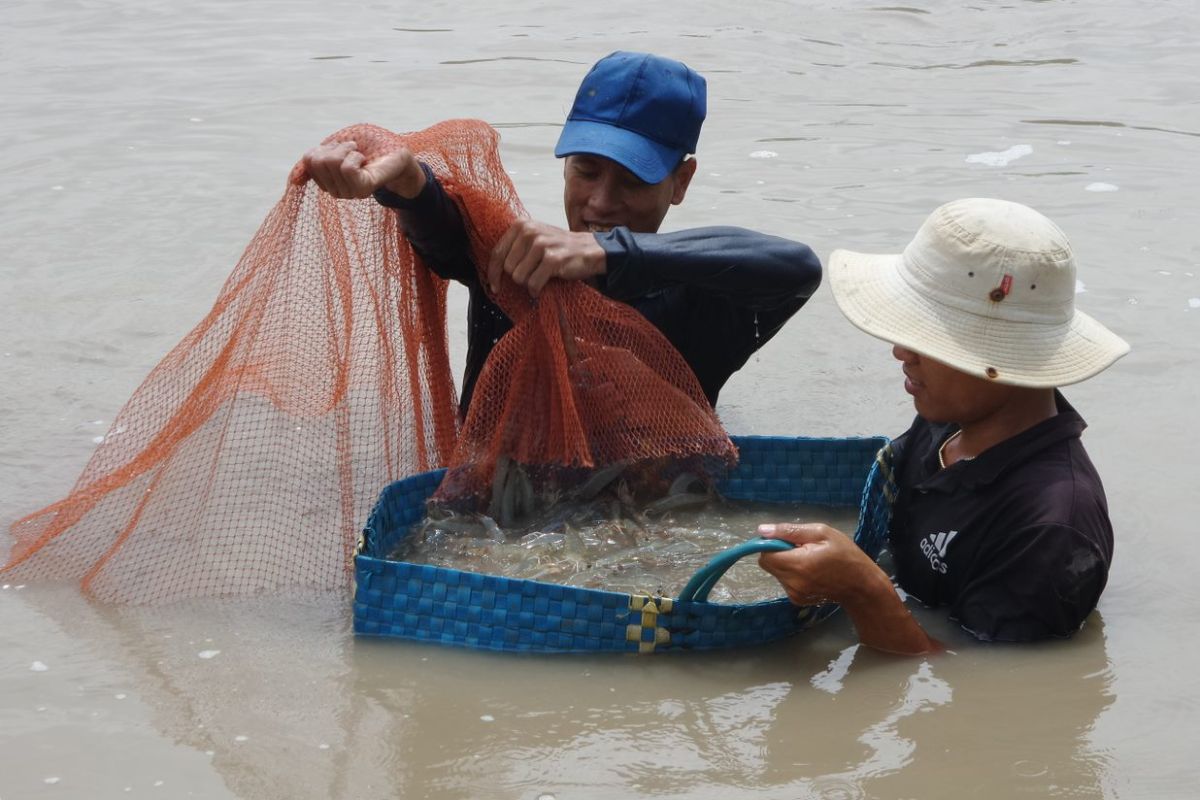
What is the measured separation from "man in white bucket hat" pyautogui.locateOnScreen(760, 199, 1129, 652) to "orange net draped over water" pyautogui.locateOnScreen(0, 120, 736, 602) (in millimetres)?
623

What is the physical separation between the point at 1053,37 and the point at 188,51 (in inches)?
253

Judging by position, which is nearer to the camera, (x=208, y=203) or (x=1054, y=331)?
(x=1054, y=331)

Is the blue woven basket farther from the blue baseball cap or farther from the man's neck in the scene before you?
the blue baseball cap

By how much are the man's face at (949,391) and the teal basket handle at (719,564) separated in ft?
1.66

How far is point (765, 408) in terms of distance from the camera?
4750mm

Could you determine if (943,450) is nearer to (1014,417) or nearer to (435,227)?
(1014,417)

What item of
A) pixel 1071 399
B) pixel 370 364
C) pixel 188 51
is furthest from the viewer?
pixel 188 51

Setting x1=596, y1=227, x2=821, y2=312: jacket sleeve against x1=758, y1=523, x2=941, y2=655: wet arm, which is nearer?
x1=758, y1=523, x2=941, y2=655: wet arm

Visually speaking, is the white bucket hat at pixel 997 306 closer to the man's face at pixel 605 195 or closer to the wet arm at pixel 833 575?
the wet arm at pixel 833 575

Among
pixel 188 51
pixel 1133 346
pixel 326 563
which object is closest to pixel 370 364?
pixel 326 563

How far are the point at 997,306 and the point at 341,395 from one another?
1674 millimetres

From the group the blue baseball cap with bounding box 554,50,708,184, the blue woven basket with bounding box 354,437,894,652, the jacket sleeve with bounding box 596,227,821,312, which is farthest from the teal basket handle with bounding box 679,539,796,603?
the blue baseball cap with bounding box 554,50,708,184

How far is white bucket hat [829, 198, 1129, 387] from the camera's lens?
287 centimetres

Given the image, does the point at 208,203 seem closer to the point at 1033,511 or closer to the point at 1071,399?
the point at 1071,399
